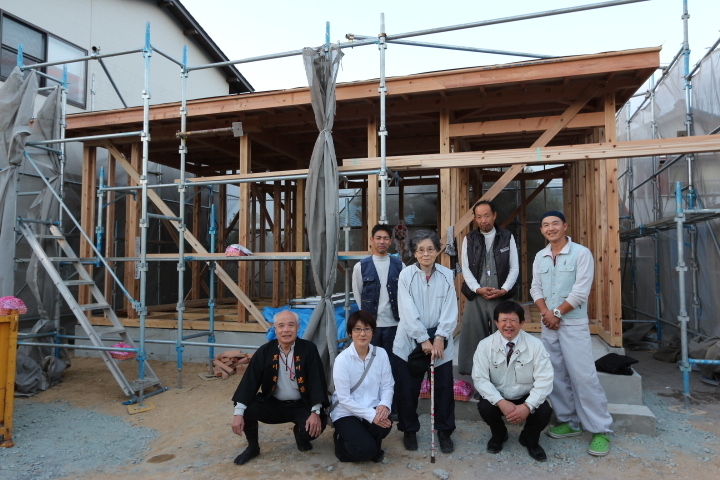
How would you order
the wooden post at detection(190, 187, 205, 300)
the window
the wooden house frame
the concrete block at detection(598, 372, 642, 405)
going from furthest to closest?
the wooden post at detection(190, 187, 205, 300) → the window → the wooden house frame → the concrete block at detection(598, 372, 642, 405)

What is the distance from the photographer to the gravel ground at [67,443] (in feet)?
11.5

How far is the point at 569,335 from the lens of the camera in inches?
143

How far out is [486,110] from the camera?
19.8 ft

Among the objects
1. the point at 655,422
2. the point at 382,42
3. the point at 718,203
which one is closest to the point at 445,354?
the point at 655,422

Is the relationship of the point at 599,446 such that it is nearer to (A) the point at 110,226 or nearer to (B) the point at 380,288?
(B) the point at 380,288

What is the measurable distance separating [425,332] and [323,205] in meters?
1.74

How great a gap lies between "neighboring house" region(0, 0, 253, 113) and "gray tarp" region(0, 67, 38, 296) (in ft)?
4.61

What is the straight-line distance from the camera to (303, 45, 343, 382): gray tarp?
14.5ft

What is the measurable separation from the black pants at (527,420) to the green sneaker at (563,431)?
26cm

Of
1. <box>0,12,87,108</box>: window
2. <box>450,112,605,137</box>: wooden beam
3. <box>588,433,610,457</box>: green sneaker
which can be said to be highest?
<box>0,12,87,108</box>: window

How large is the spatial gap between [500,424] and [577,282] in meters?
1.20

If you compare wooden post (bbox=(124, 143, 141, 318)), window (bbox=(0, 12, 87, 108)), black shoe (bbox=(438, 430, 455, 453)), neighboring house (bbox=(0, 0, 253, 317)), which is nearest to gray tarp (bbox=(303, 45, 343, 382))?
black shoe (bbox=(438, 430, 455, 453))

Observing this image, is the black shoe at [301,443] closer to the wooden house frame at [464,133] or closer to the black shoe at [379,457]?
the black shoe at [379,457]

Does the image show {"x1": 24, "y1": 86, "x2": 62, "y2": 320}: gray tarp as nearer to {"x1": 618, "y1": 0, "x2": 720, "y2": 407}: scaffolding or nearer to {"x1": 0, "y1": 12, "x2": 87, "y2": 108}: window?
{"x1": 0, "y1": 12, "x2": 87, "y2": 108}: window
